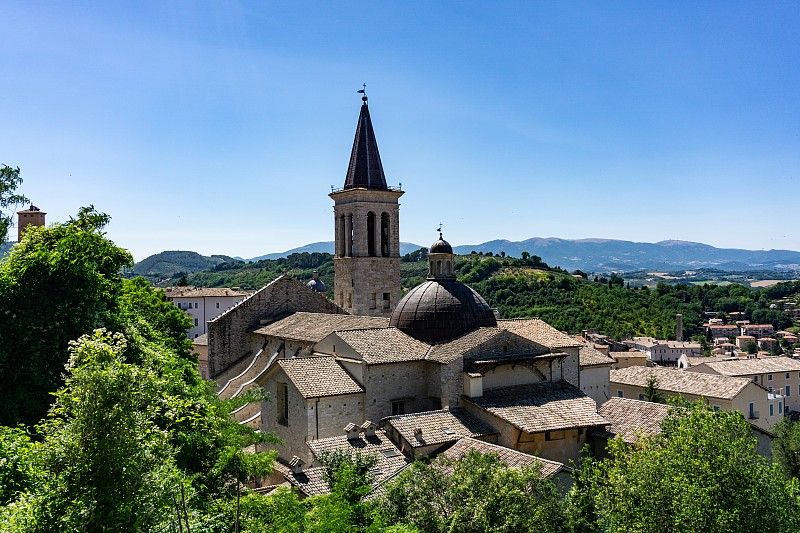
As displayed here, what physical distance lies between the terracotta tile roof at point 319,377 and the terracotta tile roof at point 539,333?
8.27 metres

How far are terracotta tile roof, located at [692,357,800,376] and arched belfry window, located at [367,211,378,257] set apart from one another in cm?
3985

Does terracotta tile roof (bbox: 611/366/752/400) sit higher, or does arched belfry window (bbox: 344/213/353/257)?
arched belfry window (bbox: 344/213/353/257)

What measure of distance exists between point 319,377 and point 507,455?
9083mm

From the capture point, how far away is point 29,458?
34.1 feet

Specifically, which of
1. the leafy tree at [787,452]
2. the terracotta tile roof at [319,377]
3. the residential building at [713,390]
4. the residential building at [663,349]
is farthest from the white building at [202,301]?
the leafy tree at [787,452]

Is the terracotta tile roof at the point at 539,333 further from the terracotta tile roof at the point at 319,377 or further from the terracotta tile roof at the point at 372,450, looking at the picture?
the terracotta tile roof at the point at 372,450

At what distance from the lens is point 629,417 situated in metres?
25.8

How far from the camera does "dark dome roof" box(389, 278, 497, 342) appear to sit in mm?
27859

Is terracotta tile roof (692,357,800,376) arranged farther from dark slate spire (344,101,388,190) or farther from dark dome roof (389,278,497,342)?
dark dome roof (389,278,497,342)

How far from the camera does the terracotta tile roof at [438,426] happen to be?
2209 cm

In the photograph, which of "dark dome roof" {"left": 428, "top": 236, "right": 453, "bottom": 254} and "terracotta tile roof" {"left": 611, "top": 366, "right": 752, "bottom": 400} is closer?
"dark dome roof" {"left": 428, "top": 236, "right": 453, "bottom": 254}

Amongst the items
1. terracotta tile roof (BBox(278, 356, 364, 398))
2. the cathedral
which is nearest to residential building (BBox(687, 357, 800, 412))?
the cathedral

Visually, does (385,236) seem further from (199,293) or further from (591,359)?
(199,293)

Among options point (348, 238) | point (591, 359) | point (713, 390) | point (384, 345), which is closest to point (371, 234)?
point (348, 238)
